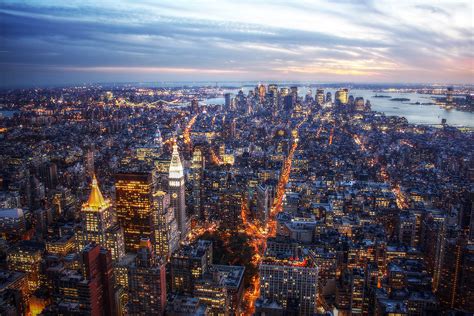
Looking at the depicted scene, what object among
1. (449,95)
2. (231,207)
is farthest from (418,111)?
(231,207)

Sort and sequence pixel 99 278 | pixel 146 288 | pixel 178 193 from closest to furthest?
pixel 99 278, pixel 146 288, pixel 178 193

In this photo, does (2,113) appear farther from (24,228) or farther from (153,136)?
(153,136)

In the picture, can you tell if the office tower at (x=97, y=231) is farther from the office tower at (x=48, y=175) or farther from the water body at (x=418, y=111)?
the water body at (x=418, y=111)

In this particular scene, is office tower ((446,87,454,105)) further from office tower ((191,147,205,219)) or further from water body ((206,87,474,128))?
office tower ((191,147,205,219))

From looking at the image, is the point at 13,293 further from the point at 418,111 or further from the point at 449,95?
the point at 418,111

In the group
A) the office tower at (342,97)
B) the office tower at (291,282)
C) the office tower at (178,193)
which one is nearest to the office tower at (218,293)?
the office tower at (291,282)

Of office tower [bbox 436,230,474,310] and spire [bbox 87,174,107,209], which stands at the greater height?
spire [bbox 87,174,107,209]

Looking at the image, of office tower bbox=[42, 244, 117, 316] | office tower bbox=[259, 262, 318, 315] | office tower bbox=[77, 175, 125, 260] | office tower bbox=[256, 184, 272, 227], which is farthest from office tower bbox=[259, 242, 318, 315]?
office tower bbox=[256, 184, 272, 227]
